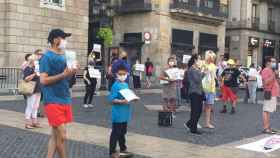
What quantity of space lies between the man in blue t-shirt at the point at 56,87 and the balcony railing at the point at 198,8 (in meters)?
31.5

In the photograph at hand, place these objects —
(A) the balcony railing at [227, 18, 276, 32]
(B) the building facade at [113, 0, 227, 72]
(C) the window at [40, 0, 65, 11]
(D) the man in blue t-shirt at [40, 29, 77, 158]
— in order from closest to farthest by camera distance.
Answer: (D) the man in blue t-shirt at [40, 29, 77, 158] → (C) the window at [40, 0, 65, 11] → (B) the building facade at [113, 0, 227, 72] → (A) the balcony railing at [227, 18, 276, 32]

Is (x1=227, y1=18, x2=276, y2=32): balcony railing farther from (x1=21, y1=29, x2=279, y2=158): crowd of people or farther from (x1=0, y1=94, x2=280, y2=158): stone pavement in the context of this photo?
(x1=0, y1=94, x2=280, y2=158): stone pavement

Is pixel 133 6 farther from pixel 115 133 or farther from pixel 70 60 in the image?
pixel 70 60

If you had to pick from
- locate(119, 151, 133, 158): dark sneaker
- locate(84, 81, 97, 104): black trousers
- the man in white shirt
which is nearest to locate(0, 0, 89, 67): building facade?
locate(84, 81, 97, 104): black trousers

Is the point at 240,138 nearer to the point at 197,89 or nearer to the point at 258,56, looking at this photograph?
the point at 197,89

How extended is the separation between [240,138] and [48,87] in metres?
5.82

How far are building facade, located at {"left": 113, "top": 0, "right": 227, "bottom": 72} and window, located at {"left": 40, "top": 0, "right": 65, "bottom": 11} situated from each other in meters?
9.56

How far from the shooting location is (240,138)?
11.1 m

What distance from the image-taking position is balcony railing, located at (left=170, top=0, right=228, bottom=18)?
37969 millimetres

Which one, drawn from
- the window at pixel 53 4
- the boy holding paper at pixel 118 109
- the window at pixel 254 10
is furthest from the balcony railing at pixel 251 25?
the boy holding paper at pixel 118 109

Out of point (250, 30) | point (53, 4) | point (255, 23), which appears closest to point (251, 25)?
point (250, 30)

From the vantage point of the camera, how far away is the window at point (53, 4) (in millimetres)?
25327

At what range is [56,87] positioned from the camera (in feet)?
21.1

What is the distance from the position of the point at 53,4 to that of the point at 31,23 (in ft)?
5.70
